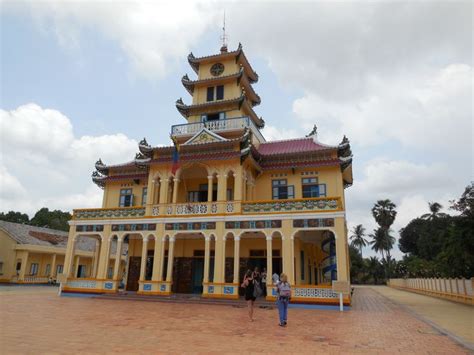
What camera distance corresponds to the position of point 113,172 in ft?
78.6

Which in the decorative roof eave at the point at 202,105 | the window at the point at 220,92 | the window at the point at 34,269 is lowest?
the window at the point at 34,269

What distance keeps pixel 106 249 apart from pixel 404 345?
54.6 feet

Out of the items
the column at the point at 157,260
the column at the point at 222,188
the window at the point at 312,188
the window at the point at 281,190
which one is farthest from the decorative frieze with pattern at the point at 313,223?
the column at the point at 157,260

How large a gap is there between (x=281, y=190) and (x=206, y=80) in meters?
9.91

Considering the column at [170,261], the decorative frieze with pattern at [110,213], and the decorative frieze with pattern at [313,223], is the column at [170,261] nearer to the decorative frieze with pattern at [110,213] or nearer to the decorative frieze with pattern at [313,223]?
the decorative frieze with pattern at [110,213]

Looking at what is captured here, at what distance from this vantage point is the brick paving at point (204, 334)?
685 centimetres

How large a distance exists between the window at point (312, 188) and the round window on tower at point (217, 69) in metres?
10.6

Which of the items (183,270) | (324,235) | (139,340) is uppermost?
(324,235)

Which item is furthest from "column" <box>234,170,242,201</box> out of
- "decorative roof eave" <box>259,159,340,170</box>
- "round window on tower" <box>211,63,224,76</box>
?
"round window on tower" <box>211,63,224,76</box>

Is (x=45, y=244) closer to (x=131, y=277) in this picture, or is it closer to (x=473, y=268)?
(x=131, y=277)

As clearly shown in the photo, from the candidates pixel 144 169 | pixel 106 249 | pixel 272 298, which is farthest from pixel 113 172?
pixel 272 298

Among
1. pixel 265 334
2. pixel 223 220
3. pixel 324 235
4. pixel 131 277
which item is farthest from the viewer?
pixel 131 277

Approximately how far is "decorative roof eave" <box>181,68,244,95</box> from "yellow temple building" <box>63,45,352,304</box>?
150 millimetres

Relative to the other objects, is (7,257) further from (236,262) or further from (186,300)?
(236,262)
